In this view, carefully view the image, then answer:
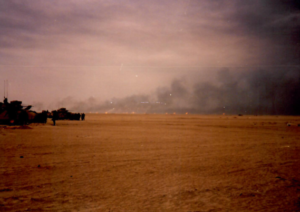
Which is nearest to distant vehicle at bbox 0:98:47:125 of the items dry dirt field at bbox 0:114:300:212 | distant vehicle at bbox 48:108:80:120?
distant vehicle at bbox 48:108:80:120

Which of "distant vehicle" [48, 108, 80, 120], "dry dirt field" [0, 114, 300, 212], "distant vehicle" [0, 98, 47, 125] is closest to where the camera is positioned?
"dry dirt field" [0, 114, 300, 212]

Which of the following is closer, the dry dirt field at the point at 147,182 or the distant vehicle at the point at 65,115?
the dry dirt field at the point at 147,182

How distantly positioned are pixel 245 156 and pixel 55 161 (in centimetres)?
824

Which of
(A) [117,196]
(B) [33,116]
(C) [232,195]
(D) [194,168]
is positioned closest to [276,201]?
(C) [232,195]

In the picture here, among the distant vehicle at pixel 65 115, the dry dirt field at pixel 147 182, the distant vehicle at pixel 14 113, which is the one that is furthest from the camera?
the distant vehicle at pixel 65 115

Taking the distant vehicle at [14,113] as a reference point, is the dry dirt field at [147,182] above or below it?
below

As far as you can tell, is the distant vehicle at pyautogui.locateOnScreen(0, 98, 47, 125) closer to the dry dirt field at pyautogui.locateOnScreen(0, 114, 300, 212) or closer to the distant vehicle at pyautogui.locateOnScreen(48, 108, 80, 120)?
the distant vehicle at pyautogui.locateOnScreen(48, 108, 80, 120)

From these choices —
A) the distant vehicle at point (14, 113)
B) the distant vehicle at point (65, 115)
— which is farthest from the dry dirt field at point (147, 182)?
the distant vehicle at point (65, 115)

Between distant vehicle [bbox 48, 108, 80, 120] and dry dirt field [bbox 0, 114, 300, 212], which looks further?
distant vehicle [bbox 48, 108, 80, 120]

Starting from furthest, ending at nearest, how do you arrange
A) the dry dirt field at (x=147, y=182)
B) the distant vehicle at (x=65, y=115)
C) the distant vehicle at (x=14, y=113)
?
the distant vehicle at (x=65, y=115), the distant vehicle at (x=14, y=113), the dry dirt field at (x=147, y=182)

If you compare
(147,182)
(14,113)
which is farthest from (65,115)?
(147,182)

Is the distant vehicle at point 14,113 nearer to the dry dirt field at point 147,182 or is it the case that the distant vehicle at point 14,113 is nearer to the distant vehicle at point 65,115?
the distant vehicle at point 65,115

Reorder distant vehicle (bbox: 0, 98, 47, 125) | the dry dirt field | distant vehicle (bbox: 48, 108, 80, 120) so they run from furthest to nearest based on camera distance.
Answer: distant vehicle (bbox: 48, 108, 80, 120), distant vehicle (bbox: 0, 98, 47, 125), the dry dirt field

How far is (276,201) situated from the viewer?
5.21 m
